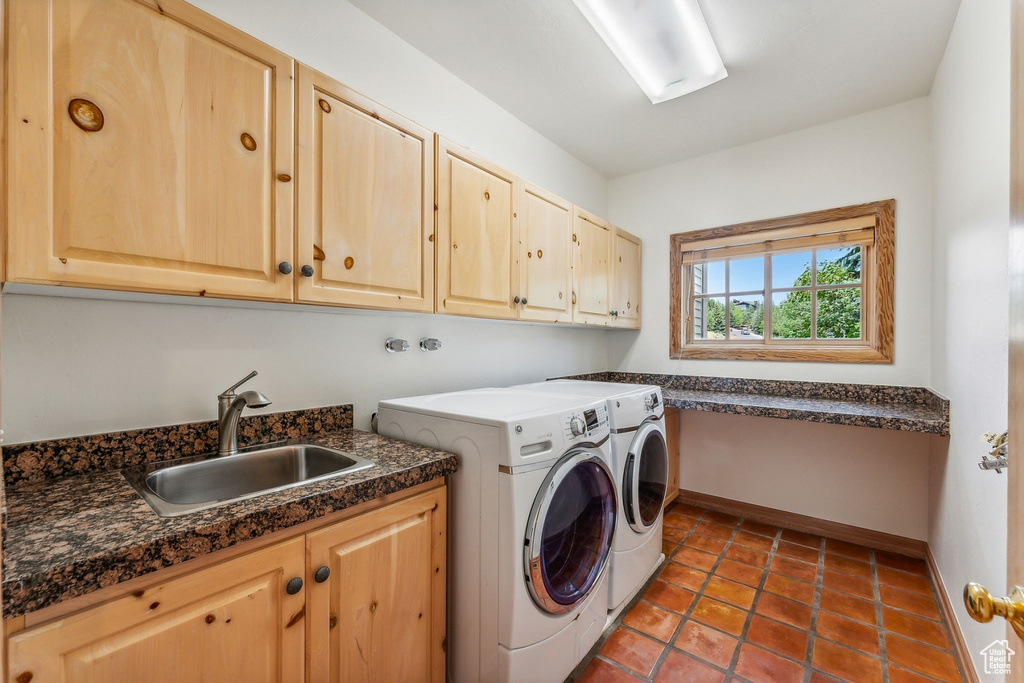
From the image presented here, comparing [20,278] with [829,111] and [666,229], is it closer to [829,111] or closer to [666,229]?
[666,229]

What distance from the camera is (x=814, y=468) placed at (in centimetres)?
269

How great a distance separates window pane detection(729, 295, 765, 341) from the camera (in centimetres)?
295

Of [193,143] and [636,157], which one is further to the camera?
[636,157]

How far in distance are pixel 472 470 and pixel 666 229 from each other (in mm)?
2574

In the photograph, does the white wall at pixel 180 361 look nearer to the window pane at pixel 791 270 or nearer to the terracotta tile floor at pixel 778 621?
the terracotta tile floor at pixel 778 621

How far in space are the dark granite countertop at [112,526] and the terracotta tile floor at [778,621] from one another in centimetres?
120

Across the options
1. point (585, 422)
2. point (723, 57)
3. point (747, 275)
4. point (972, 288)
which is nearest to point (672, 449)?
point (747, 275)

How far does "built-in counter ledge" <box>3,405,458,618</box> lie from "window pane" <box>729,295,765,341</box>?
245 centimetres

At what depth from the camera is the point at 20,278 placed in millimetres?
854

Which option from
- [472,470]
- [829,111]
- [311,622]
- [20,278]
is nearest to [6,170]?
[20,278]

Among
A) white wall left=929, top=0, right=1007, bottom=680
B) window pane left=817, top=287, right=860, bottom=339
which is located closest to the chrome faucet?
white wall left=929, top=0, right=1007, bottom=680

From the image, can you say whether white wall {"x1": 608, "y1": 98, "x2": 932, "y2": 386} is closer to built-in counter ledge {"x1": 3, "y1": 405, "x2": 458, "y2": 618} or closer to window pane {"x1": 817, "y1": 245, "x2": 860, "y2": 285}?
window pane {"x1": 817, "y1": 245, "x2": 860, "y2": 285}

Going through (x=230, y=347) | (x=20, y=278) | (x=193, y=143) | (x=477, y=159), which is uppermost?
(x=477, y=159)

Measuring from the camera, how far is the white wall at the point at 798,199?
240 cm
